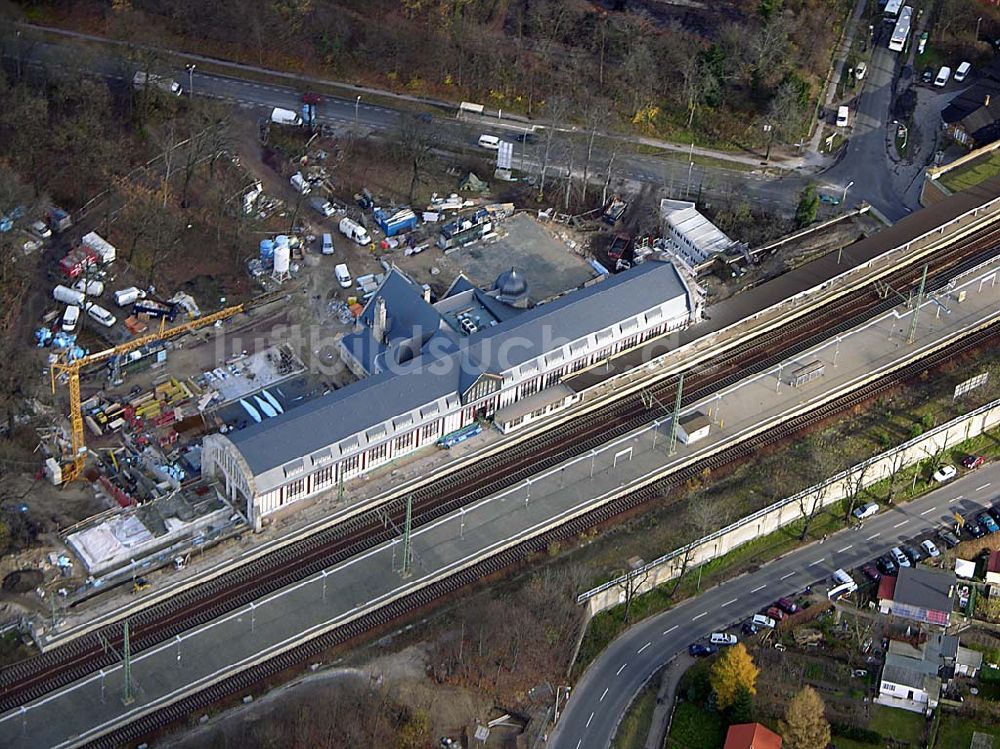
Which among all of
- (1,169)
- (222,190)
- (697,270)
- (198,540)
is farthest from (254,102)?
(198,540)

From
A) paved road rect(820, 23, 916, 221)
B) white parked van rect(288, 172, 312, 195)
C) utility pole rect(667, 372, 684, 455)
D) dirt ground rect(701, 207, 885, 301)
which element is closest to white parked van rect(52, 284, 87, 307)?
white parked van rect(288, 172, 312, 195)

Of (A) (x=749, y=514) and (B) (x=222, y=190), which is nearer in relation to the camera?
(A) (x=749, y=514)

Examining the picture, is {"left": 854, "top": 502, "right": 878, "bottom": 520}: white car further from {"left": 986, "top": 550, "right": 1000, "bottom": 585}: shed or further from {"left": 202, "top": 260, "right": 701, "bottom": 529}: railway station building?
{"left": 202, "top": 260, "right": 701, "bottom": 529}: railway station building

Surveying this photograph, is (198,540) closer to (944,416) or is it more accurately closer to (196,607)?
(196,607)

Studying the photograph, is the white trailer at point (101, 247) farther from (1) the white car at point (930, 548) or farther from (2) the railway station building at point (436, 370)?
(1) the white car at point (930, 548)

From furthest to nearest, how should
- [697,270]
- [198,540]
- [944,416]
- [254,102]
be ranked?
[254,102]
[697,270]
[944,416]
[198,540]

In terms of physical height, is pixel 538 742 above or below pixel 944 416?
below
